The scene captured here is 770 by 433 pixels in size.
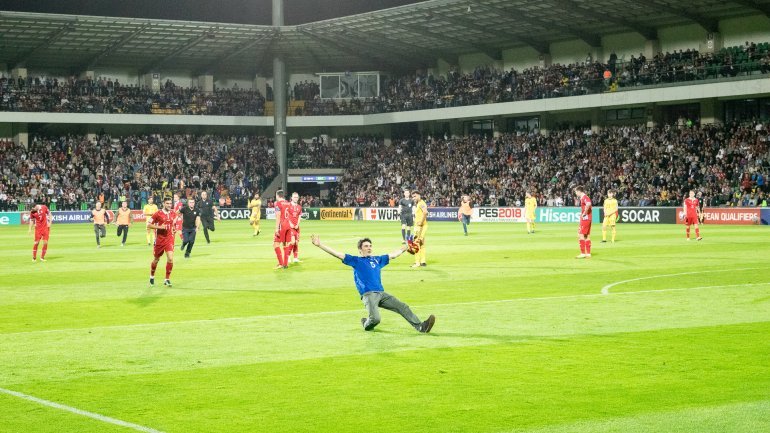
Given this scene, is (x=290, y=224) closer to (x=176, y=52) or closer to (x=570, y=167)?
(x=570, y=167)

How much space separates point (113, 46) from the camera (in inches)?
2992

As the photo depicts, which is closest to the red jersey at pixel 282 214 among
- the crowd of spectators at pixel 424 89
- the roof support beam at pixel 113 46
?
the crowd of spectators at pixel 424 89

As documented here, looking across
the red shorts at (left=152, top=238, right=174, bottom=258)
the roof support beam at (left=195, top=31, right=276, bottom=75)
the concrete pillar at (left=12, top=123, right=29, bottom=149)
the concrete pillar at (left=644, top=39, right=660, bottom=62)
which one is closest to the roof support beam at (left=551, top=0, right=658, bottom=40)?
the concrete pillar at (left=644, top=39, right=660, bottom=62)

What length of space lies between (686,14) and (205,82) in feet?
146

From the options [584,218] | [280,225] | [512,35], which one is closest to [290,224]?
[280,225]

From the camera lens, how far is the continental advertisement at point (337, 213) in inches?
2901

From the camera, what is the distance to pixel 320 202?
80625 mm

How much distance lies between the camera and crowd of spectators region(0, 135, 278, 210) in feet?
233

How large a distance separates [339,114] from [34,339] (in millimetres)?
71292

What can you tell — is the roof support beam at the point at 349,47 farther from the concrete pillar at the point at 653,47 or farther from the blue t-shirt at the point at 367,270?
the blue t-shirt at the point at 367,270

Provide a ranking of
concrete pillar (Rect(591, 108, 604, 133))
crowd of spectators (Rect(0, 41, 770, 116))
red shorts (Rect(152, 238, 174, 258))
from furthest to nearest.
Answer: concrete pillar (Rect(591, 108, 604, 133))
crowd of spectators (Rect(0, 41, 770, 116))
red shorts (Rect(152, 238, 174, 258))

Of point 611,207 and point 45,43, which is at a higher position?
point 45,43

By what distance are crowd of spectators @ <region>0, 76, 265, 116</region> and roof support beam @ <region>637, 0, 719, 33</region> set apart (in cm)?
3724

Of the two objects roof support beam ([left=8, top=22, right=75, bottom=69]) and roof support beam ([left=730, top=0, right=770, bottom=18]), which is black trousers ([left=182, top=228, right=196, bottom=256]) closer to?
roof support beam ([left=730, top=0, right=770, bottom=18])
